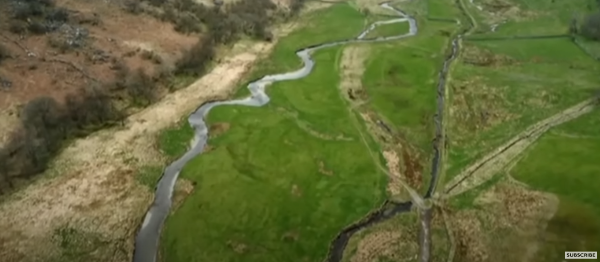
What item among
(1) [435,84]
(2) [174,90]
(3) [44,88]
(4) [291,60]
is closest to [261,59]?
(4) [291,60]

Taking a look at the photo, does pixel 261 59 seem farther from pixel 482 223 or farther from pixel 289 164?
pixel 482 223

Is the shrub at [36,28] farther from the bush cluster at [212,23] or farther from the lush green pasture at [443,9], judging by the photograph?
the lush green pasture at [443,9]

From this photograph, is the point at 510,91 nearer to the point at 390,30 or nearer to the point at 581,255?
the point at 390,30

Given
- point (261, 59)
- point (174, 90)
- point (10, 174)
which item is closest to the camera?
point (10, 174)

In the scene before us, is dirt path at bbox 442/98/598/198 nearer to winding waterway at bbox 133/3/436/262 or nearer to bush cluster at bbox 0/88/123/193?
winding waterway at bbox 133/3/436/262

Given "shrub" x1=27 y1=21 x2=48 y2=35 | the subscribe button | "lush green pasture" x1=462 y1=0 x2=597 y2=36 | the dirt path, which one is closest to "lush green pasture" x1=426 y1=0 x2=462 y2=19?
"lush green pasture" x1=462 y1=0 x2=597 y2=36

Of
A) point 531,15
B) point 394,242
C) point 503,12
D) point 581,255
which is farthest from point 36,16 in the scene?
point 531,15
